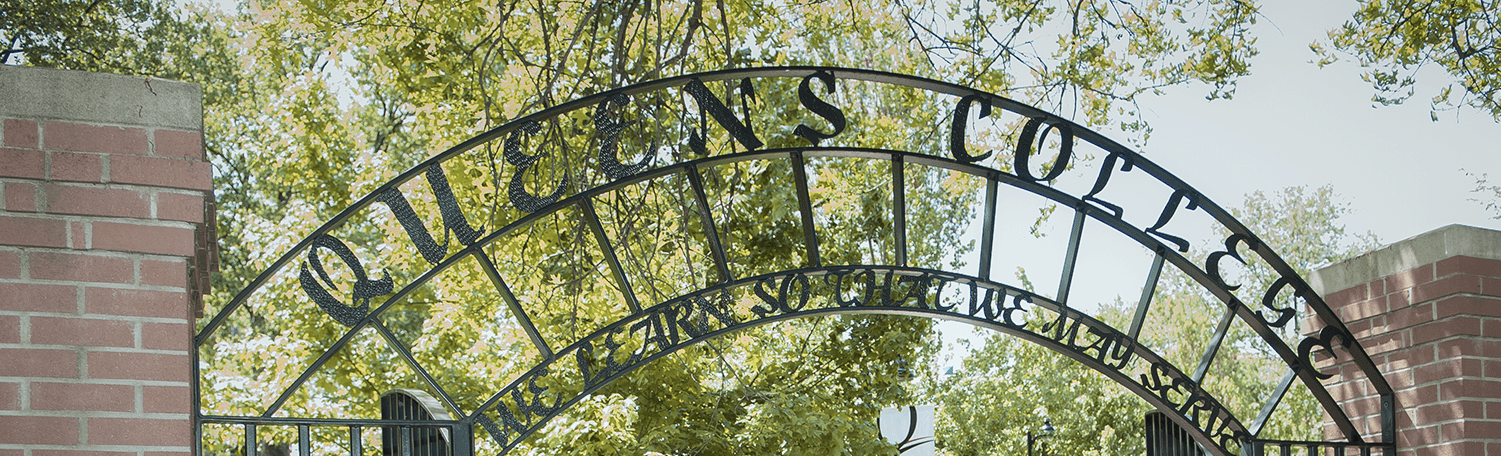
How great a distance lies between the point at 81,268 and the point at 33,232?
0.12 metres

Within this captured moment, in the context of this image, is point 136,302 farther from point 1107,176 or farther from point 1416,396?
point 1416,396

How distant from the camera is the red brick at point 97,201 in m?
2.52

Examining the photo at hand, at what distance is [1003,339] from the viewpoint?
63.4 ft

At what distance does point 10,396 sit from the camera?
7.96 ft

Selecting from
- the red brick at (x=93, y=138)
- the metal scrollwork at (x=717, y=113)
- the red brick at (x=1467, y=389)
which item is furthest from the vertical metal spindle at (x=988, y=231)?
the red brick at (x=93, y=138)

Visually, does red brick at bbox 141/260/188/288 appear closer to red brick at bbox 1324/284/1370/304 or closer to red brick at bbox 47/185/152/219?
red brick at bbox 47/185/152/219

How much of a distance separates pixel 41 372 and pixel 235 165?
1434cm

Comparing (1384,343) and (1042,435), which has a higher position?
(1042,435)

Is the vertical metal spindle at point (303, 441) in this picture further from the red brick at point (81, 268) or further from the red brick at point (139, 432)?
the red brick at point (81, 268)

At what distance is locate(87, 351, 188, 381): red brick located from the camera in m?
2.49

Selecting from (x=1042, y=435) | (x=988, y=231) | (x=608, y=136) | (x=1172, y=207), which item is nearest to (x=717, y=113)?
(x=608, y=136)

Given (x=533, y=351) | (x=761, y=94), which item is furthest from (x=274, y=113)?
(x=761, y=94)

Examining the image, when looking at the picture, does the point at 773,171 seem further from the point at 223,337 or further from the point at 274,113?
the point at 223,337

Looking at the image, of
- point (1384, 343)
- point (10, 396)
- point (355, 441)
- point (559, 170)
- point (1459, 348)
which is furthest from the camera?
point (559, 170)
